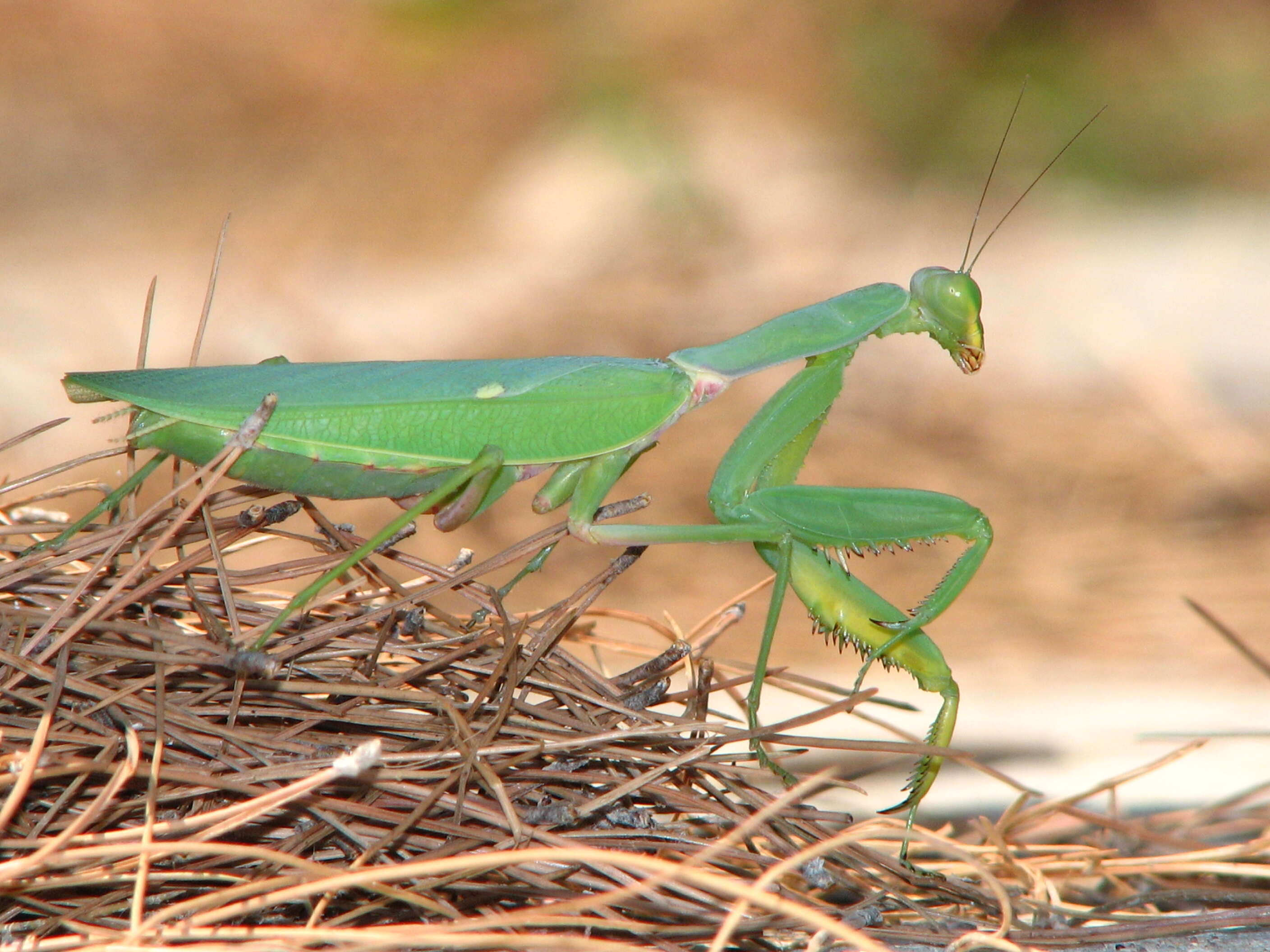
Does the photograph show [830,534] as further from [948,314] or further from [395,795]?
[395,795]

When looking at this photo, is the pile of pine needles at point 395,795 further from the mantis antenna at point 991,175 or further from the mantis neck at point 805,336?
the mantis antenna at point 991,175

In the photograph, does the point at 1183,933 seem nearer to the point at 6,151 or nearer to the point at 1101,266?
the point at 1101,266

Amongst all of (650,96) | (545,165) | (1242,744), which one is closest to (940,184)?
(650,96)

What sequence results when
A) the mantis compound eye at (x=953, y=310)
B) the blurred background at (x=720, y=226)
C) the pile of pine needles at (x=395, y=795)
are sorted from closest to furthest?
the pile of pine needles at (x=395, y=795) → the mantis compound eye at (x=953, y=310) → the blurred background at (x=720, y=226)

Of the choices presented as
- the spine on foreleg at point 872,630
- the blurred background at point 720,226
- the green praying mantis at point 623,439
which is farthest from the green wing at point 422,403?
the blurred background at point 720,226

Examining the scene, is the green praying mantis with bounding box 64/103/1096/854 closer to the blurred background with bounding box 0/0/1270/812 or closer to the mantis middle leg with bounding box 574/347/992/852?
the mantis middle leg with bounding box 574/347/992/852

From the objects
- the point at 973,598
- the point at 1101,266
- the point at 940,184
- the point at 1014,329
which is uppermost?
the point at 940,184
